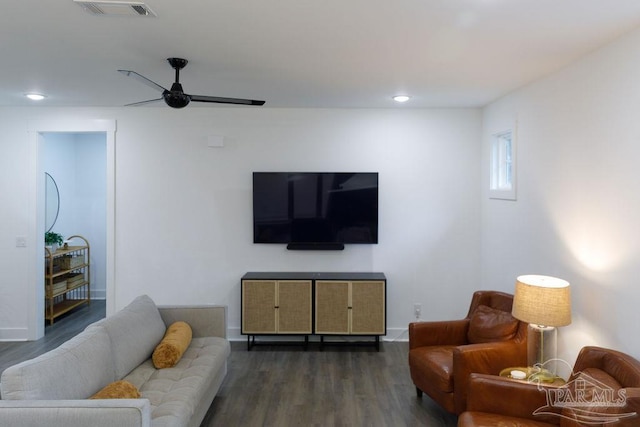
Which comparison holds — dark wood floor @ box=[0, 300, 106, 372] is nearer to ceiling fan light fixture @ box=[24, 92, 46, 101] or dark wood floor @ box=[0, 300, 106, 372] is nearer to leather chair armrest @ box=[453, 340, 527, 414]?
ceiling fan light fixture @ box=[24, 92, 46, 101]

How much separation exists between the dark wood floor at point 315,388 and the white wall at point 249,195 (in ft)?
1.98

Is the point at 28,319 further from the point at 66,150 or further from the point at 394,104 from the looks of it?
the point at 394,104

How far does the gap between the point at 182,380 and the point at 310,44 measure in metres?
2.35

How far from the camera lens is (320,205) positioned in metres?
5.15

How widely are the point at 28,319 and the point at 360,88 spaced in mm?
4515

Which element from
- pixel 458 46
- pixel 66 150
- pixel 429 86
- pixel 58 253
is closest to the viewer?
pixel 458 46

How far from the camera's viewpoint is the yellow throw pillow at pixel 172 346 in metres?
3.24

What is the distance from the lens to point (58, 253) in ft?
19.9

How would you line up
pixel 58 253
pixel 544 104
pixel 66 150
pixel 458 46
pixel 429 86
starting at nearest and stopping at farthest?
pixel 458 46
pixel 544 104
pixel 429 86
pixel 58 253
pixel 66 150

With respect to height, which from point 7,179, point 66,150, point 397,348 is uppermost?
point 66,150

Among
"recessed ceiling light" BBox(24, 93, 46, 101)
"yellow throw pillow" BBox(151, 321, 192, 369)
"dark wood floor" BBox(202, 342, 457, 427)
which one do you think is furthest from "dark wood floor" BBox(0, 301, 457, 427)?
"recessed ceiling light" BBox(24, 93, 46, 101)

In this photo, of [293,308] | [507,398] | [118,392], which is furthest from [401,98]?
[118,392]

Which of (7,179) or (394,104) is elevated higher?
(394,104)

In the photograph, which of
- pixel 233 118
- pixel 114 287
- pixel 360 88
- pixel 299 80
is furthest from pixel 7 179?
pixel 360 88
